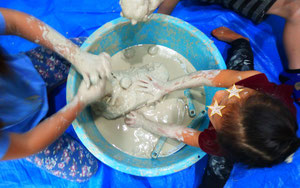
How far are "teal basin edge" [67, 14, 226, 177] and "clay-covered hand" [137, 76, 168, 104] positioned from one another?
290 mm

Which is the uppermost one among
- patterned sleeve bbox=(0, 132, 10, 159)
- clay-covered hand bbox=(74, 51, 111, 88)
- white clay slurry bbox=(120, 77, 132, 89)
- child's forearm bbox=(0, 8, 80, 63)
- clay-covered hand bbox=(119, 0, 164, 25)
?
clay-covered hand bbox=(119, 0, 164, 25)

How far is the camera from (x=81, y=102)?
0.82 metres

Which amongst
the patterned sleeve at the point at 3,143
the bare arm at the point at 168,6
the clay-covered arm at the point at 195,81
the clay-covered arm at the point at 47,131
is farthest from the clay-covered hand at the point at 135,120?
the bare arm at the point at 168,6

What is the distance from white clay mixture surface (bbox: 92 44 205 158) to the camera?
1108 millimetres

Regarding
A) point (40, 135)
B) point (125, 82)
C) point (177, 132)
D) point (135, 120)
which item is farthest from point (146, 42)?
point (40, 135)

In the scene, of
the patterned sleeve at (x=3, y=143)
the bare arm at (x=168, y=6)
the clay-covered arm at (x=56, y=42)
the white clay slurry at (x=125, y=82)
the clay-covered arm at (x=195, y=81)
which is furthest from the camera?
the bare arm at (x=168, y=6)

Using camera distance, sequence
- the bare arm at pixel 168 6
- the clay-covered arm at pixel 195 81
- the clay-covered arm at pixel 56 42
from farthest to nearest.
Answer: the bare arm at pixel 168 6 < the clay-covered arm at pixel 195 81 < the clay-covered arm at pixel 56 42

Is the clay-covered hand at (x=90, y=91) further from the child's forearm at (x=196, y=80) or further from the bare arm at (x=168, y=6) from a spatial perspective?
the bare arm at (x=168, y=6)

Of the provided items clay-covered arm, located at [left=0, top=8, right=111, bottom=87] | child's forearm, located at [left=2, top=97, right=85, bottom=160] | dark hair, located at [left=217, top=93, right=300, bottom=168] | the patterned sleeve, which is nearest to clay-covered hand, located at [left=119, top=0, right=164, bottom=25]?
clay-covered arm, located at [left=0, top=8, right=111, bottom=87]

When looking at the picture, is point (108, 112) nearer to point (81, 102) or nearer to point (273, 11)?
point (81, 102)

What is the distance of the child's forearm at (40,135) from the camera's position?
666mm

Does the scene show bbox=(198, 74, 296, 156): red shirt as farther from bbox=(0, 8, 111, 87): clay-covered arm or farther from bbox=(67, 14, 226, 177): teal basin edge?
bbox=(0, 8, 111, 87): clay-covered arm

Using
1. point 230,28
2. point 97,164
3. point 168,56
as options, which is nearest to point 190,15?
point 230,28

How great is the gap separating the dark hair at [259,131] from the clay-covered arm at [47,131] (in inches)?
21.2
